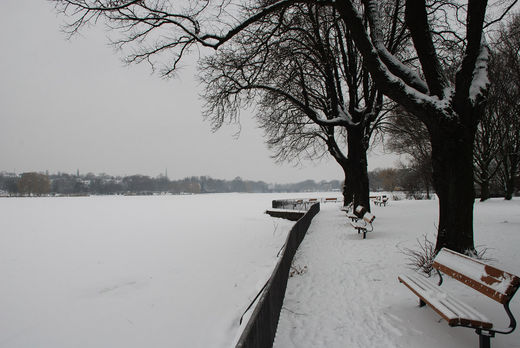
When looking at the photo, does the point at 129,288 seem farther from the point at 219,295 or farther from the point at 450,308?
the point at 450,308

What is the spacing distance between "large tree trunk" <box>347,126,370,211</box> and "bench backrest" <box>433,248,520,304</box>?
10630 millimetres

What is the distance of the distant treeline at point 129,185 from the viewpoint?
111m

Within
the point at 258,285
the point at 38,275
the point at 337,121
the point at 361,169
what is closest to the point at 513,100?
the point at 361,169

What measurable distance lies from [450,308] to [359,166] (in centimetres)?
1244

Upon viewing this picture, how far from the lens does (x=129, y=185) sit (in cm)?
13400

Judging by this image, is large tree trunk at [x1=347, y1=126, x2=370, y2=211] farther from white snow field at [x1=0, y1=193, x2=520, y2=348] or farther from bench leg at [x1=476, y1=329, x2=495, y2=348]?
bench leg at [x1=476, y1=329, x2=495, y2=348]

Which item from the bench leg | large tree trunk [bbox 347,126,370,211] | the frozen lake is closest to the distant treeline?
the frozen lake

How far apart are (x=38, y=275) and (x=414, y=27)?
11.8 metres

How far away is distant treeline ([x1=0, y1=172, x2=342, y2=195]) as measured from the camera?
111 metres

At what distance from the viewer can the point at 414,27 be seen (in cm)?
606

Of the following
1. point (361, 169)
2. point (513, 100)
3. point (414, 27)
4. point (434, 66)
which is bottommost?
point (361, 169)

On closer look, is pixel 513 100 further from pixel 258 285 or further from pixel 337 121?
pixel 258 285

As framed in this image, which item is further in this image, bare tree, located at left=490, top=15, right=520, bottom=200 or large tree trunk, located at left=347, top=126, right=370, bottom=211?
large tree trunk, located at left=347, top=126, right=370, bottom=211

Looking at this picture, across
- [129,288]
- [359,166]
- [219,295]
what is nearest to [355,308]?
[219,295]
